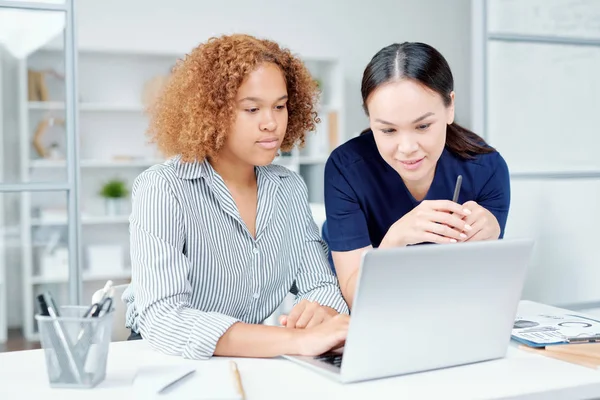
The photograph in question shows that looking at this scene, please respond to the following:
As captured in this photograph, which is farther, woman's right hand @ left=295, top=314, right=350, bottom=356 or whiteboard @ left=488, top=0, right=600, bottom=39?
whiteboard @ left=488, top=0, right=600, bottom=39

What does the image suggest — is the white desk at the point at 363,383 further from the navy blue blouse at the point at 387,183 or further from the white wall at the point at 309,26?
the white wall at the point at 309,26

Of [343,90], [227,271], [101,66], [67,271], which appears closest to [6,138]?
[67,271]

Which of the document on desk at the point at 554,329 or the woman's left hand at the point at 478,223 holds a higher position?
the woman's left hand at the point at 478,223

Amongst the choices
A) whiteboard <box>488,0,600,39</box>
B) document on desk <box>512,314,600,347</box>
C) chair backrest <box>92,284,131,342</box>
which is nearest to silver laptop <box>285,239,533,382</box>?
document on desk <box>512,314,600,347</box>

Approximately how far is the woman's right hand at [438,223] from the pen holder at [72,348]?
1.98 feet

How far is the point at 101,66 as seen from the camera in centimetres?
493

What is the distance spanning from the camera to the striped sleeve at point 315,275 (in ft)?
4.69

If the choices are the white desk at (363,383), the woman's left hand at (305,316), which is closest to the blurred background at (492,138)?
the white desk at (363,383)

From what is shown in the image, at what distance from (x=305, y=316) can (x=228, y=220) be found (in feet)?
0.94

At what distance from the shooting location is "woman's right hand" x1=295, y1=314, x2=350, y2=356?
1.09 meters

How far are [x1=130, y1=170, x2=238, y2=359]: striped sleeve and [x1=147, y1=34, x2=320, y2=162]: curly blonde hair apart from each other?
5.4 inches

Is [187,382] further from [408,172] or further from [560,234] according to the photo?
[560,234]

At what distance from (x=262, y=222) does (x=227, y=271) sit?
0.46ft

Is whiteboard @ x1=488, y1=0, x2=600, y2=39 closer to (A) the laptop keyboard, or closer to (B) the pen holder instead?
(A) the laptop keyboard
